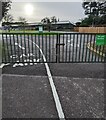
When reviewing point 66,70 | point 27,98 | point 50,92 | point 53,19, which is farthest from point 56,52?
point 53,19

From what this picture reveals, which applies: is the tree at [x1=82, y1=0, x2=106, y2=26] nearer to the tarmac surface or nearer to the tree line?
the tree line

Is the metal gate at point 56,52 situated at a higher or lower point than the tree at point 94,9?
lower

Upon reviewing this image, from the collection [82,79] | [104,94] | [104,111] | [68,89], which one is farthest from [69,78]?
[104,111]

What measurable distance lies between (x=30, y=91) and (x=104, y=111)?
1983 mm

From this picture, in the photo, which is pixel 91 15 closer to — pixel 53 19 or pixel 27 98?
pixel 53 19

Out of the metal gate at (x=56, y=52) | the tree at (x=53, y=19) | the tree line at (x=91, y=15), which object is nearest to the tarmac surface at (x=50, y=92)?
the metal gate at (x=56, y=52)

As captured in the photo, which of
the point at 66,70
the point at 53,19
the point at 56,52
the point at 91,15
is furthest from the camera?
the point at 53,19

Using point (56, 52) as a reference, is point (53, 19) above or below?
above

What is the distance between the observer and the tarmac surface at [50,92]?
391 cm

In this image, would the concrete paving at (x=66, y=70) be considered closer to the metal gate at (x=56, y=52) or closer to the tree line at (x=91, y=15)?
the metal gate at (x=56, y=52)

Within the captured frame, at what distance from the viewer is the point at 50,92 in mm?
4891

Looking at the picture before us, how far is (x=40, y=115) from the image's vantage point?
377cm

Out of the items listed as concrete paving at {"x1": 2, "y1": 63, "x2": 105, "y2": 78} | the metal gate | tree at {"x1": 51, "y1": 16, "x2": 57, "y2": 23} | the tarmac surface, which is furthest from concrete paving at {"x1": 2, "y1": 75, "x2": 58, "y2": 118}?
tree at {"x1": 51, "y1": 16, "x2": 57, "y2": 23}

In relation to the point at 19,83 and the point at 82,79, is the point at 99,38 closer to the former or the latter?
the point at 82,79
